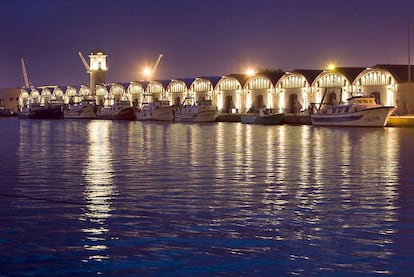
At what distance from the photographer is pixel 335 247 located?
33.1ft

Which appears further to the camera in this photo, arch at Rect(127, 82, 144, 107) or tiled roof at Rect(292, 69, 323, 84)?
arch at Rect(127, 82, 144, 107)

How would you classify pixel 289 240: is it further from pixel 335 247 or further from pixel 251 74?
pixel 251 74

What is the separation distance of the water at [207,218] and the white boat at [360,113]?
31.3 meters

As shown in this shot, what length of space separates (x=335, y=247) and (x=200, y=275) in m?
2.26

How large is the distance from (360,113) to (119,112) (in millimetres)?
45577

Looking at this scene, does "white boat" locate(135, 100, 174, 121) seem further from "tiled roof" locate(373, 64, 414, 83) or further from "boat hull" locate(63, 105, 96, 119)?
"tiled roof" locate(373, 64, 414, 83)

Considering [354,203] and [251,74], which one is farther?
[251,74]

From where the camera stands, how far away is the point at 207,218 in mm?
12258

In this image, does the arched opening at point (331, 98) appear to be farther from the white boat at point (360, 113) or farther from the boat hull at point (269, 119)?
the white boat at point (360, 113)

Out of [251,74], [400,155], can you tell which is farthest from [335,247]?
[251,74]

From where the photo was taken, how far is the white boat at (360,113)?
5322 centimetres

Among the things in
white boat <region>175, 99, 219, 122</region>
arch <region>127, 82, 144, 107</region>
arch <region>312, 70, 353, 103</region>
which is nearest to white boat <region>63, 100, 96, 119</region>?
arch <region>127, 82, 144, 107</region>

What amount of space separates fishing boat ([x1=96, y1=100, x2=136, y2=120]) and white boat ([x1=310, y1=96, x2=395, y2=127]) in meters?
39.4

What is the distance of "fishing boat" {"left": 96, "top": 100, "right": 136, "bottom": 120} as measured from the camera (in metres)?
92.8
